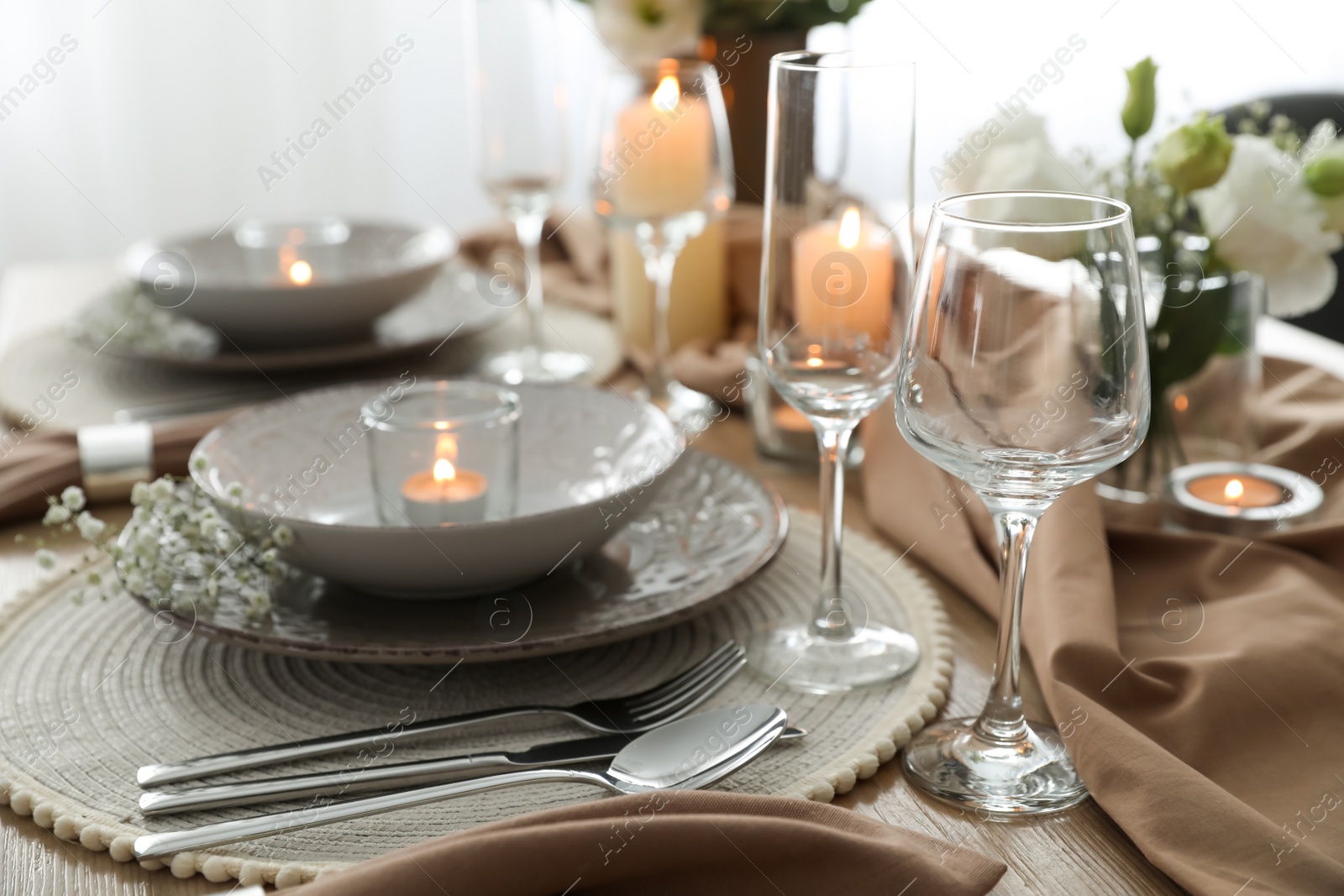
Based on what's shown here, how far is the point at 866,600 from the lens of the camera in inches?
31.2

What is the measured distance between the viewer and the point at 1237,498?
0.89 meters

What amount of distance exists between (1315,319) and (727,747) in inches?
52.0

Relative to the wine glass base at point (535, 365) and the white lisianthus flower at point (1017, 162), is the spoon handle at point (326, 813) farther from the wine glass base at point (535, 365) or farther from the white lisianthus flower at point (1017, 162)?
the wine glass base at point (535, 365)

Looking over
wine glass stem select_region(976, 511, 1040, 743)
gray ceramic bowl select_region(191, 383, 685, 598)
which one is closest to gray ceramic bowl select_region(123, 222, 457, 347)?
gray ceramic bowl select_region(191, 383, 685, 598)

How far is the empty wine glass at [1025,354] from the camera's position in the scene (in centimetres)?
52

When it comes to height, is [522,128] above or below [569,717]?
above

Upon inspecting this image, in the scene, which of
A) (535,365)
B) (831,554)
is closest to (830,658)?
(831,554)

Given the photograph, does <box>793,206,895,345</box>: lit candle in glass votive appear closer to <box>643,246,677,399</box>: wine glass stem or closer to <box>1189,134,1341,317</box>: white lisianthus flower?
<box>1189,134,1341,317</box>: white lisianthus flower

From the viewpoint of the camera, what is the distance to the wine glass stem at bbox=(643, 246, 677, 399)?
1148 mm

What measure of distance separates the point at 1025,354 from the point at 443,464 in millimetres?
379

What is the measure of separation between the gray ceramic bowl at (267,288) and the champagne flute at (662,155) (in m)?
0.24

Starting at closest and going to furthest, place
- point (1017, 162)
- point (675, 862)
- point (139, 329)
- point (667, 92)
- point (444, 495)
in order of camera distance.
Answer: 1. point (675, 862)
2. point (444, 495)
3. point (1017, 162)
4. point (667, 92)
5. point (139, 329)

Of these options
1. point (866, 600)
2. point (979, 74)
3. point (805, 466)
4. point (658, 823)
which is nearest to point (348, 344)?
point (805, 466)

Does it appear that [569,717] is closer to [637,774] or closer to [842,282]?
[637,774]
